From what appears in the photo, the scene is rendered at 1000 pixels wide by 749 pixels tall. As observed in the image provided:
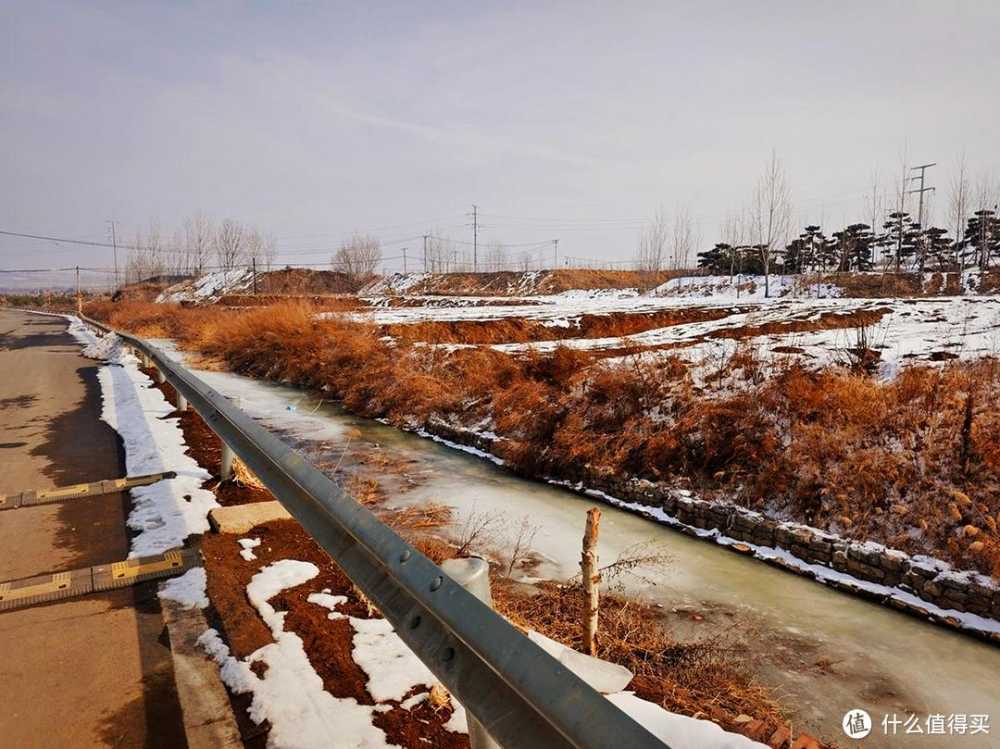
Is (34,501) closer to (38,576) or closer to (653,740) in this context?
(38,576)

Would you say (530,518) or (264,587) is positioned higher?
(264,587)

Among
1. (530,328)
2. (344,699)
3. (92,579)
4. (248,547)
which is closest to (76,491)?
(92,579)

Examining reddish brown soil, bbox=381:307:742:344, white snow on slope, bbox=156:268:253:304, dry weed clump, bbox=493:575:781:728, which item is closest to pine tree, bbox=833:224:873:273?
reddish brown soil, bbox=381:307:742:344

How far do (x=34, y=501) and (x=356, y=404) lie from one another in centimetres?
1111

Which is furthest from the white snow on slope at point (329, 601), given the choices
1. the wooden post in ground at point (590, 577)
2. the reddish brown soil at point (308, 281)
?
the reddish brown soil at point (308, 281)

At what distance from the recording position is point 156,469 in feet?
19.1

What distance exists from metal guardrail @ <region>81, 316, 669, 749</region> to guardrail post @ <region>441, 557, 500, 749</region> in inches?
1.4

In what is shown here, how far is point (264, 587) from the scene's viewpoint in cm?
340

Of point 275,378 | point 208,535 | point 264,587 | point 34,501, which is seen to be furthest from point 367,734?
point 275,378

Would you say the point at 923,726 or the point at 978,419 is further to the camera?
the point at 978,419

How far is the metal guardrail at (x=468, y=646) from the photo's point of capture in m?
1.18

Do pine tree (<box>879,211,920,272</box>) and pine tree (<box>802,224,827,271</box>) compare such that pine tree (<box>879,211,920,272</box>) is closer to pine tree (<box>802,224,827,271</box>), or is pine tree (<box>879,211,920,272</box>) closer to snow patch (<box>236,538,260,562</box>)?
pine tree (<box>802,224,827,271</box>)

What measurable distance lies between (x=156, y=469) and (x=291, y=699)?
13.5ft

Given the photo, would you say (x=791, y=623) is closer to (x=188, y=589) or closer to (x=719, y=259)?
(x=188, y=589)
